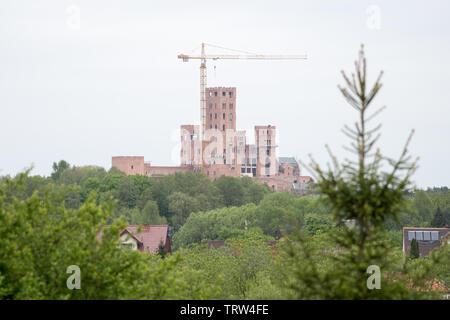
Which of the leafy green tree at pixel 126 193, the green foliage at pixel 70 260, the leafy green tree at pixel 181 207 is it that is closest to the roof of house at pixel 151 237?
the green foliage at pixel 70 260

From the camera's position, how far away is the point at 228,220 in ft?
369

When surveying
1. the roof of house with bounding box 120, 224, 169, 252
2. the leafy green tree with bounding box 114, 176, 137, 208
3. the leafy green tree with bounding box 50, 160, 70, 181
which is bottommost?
the roof of house with bounding box 120, 224, 169, 252

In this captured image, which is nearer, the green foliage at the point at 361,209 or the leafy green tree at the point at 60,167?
the green foliage at the point at 361,209

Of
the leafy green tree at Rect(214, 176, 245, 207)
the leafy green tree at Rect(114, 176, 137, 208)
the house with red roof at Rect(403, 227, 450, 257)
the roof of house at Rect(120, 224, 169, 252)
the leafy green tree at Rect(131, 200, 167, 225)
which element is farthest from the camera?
the leafy green tree at Rect(214, 176, 245, 207)

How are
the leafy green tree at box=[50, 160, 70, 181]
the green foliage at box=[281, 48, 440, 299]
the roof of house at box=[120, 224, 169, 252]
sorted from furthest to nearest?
the leafy green tree at box=[50, 160, 70, 181] < the roof of house at box=[120, 224, 169, 252] < the green foliage at box=[281, 48, 440, 299]
